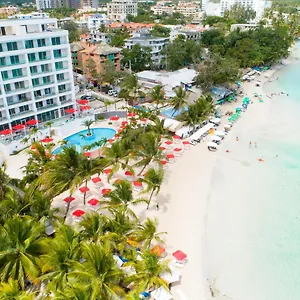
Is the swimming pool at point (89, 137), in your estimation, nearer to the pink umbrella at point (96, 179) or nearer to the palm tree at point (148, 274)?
the pink umbrella at point (96, 179)

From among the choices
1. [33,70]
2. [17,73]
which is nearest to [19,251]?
[17,73]

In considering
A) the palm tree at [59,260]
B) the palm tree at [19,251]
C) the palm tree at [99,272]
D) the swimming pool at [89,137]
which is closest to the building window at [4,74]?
the swimming pool at [89,137]

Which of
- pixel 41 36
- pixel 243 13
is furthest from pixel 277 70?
pixel 243 13

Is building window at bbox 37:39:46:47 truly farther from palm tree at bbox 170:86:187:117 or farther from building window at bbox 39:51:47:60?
palm tree at bbox 170:86:187:117

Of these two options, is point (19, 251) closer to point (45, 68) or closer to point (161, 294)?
point (161, 294)

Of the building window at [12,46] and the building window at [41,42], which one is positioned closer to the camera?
the building window at [12,46]

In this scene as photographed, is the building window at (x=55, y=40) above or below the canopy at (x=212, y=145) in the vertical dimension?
above

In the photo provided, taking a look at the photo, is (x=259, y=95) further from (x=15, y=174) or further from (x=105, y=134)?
(x=15, y=174)
